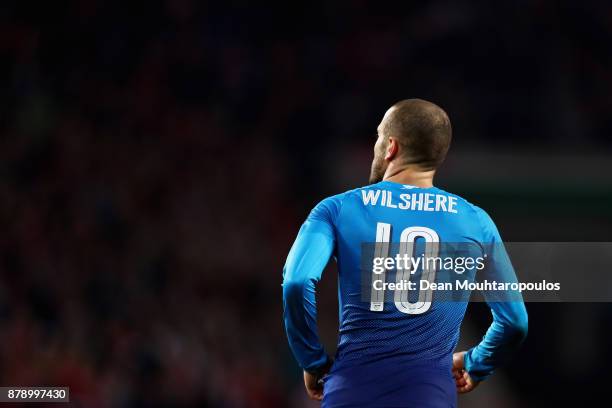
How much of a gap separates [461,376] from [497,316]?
0.24 meters

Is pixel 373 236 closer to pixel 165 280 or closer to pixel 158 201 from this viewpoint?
pixel 165 280

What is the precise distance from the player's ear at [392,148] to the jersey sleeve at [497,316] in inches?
12.6

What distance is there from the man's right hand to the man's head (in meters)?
0.65

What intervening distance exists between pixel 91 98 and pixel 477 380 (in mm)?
7247

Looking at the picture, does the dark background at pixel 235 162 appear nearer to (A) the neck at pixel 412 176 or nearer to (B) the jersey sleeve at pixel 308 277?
(B) the jersey sleeve at pixel 308 277

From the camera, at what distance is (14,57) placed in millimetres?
9625

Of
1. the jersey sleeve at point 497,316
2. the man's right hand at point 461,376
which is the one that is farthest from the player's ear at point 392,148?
the man's right hand at point 461,376

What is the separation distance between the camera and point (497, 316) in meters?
3.45

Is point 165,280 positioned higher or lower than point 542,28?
lower

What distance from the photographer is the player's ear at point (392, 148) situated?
3332 mm

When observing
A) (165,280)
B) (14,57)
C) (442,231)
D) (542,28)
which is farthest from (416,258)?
(542,28)

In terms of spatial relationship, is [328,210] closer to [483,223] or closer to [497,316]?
[483,223]

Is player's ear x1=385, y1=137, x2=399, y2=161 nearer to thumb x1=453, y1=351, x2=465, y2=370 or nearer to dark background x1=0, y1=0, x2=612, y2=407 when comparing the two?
thumb x1=453, y1=351, x2=465, y2=370

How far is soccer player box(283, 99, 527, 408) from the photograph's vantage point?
3191mm
